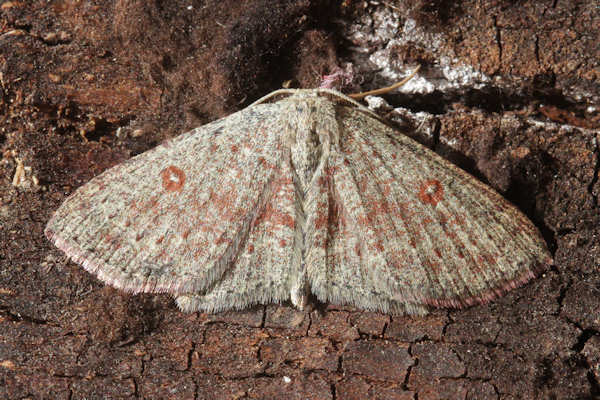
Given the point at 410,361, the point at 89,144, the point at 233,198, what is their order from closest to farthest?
1. the point at 410,361
2. the point at 233,198
3. the point at 89,144

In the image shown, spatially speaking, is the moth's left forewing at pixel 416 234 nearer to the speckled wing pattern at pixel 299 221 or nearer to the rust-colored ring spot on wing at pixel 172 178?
the speckled wing pattern at pixel 299 221

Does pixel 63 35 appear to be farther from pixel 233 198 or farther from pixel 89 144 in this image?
pixel 233 198

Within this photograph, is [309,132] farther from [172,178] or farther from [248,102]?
[172,178]

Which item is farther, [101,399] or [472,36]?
[472,36]

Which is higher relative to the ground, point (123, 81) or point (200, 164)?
point (123, 81)

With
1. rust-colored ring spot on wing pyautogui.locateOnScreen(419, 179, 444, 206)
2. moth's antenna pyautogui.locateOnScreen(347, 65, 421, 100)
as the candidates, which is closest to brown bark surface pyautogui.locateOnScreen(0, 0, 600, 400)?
moth's antenna pyautogui.locateOnScreen(347, 65, 421, 100)

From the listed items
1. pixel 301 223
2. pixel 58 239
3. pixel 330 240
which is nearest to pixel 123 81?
pixel 58 239

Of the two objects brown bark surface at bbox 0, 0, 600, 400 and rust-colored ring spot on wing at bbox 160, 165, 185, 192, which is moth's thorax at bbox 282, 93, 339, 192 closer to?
brown bark surface at bbox 0, 0, 600, 400

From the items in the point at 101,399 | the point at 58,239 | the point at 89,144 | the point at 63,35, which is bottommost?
the point at 101,399
